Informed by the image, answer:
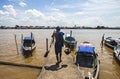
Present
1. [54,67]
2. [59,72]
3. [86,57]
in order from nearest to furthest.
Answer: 1. [59,72]
2. [54,67]
3. [86,57]

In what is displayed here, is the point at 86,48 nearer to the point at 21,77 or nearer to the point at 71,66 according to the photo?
the point at 71,66

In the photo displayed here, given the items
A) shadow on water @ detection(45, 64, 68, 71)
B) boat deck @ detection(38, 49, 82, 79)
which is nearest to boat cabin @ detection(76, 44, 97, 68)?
boat deck @ detection(38, 49, 82, 79)

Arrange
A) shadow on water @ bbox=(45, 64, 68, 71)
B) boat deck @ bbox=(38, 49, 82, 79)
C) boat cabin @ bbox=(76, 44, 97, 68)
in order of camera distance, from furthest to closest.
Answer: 1. boat cabin @ bbox=(76, 44, 97, 68)
2. shadow on water @ bbox=(45, 64, 68, 71)
3. boat deck @ bbox=(38, 49, 82, 79)

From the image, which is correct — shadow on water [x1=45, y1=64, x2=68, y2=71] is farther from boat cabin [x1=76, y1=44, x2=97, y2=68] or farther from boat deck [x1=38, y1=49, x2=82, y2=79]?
boat cabin [x1=76, y1=44, x2=97, y2=68]

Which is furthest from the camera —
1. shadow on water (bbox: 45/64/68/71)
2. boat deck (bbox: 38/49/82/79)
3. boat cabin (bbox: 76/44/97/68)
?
boat cabin (bbox: 76/44/97/68)

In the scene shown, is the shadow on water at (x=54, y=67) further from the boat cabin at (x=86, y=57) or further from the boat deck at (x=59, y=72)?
the boat cabin at (x=86, y=57)

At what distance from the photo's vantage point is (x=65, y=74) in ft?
25.7

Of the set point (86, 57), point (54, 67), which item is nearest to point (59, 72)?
point (54, 67)

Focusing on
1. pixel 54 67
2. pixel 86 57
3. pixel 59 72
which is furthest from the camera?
pixel 86 57

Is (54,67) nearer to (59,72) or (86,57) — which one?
(59,72)

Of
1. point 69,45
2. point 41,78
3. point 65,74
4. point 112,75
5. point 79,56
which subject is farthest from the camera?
point 69,45

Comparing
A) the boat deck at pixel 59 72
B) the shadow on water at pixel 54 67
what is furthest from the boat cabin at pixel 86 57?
the shadow on water at pixel 54 67

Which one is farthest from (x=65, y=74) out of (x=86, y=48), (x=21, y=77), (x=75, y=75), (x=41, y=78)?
(x=21, y=77)

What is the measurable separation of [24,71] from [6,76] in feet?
4.83
